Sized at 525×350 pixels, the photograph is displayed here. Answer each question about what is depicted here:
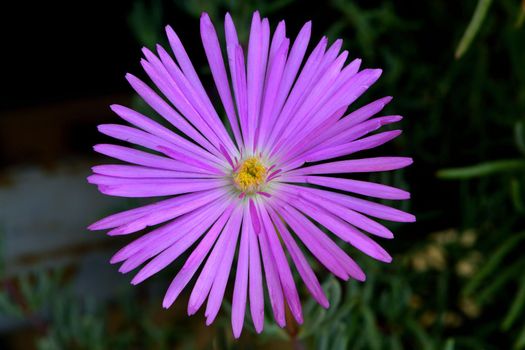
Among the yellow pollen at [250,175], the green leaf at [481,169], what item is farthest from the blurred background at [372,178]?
the yellow pollen at [250,175]

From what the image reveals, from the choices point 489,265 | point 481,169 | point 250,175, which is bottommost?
point 489,265

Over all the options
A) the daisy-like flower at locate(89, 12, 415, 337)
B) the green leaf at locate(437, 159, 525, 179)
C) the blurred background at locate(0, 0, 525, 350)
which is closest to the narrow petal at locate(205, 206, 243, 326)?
the daisy-like flower at locate(89, 12, 415, 337)

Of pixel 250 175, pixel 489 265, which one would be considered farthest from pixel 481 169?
pixel 250 175

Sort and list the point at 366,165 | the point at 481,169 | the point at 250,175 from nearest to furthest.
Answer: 1. the point at 366,165
2. the point at 250,175
3. the point at 481,169

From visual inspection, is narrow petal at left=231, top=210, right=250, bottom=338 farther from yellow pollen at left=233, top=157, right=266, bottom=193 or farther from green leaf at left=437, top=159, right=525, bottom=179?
green leaf at left=437, top=159, right=525, bottom=179

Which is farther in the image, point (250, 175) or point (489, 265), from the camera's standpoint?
point (489, 265)

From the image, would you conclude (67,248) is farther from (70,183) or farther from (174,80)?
(174,80)

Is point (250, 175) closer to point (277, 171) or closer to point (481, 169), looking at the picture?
point (277, 171)
